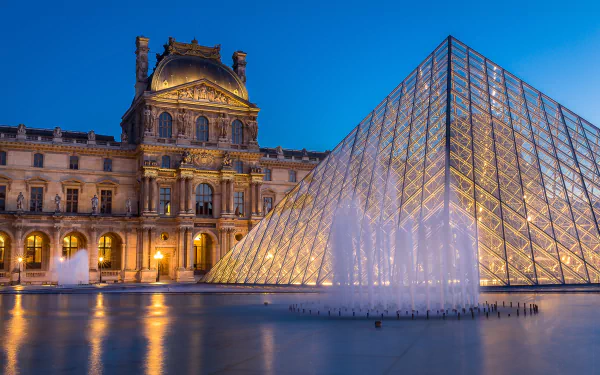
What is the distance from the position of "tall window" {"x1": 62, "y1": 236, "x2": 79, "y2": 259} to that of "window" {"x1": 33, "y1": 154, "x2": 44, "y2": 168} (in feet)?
20.3

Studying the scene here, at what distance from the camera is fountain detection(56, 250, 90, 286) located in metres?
46.8

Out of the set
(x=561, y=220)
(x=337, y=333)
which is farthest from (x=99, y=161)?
(x=337, y=333)

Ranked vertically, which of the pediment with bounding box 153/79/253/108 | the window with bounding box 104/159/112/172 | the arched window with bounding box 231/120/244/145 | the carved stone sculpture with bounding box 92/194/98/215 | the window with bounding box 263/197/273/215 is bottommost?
the carved stone sculpture with bounding box 92/194/98/215

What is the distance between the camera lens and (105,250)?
52500mm

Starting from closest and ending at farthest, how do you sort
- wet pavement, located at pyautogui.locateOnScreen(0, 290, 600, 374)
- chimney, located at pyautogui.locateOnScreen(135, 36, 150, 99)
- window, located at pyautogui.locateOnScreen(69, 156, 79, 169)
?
wet pavement, located at pyautogui.locateOnScreen(0, 290, 600, 374) → window, located at pyautogui.locateOnScreen(69, 156, 79, 169) → chimney, located at pyautogui.locateOnScreen(135, 36, 150, 99)

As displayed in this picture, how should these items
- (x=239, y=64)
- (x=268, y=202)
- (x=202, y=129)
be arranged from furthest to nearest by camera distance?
1. (x=239, y=64)
2. (x=268, y=202)
3. (x=202, y=129)

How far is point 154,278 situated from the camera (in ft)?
165

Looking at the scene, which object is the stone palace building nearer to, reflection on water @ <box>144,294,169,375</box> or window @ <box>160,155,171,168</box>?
window @ <box>160,155,171,168</box>

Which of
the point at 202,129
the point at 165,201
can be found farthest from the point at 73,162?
the point at 202,129

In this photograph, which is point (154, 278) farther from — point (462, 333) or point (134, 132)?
point (462, 333)

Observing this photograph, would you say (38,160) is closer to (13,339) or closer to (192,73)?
(192,73)

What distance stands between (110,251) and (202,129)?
12.7 metres

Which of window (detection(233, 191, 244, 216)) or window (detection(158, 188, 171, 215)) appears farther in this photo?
window (detection(233, 191, 244, 216))

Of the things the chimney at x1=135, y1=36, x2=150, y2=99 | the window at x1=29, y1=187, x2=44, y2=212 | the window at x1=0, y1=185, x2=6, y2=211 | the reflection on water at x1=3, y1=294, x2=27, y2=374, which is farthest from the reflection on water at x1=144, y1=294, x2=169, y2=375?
the chimney at x1=135, y1=36, x2=150, y2=99
